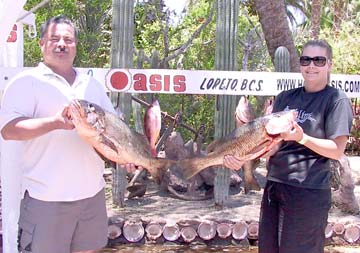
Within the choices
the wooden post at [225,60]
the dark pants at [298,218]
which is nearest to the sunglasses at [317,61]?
the dark pants at [298,218]

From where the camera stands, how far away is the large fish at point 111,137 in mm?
3094

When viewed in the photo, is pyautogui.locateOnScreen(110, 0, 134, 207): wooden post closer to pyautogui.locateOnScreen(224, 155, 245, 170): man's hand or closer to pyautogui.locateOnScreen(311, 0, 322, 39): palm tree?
pyautogui.locateOnScreen(224, 155, 245, 170): man's hand

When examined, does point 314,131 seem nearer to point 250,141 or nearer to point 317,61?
point 317,61

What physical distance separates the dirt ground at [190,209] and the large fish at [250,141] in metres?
2.96

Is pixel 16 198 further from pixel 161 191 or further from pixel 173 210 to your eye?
pixel 161 191

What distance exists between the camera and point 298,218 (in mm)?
3408

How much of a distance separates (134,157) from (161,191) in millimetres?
5449

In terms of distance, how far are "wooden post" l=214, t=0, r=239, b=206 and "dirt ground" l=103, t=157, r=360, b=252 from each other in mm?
307

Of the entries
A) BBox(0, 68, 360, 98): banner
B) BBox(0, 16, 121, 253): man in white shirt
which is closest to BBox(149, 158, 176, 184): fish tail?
BBox(0, 16, 121, 253): man in white shirt

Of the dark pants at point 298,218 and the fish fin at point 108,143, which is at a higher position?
the fish fin at point 108,143

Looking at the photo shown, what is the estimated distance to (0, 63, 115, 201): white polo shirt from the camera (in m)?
3.18

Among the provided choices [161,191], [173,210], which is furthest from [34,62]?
[173,210]

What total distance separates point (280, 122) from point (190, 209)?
4779 mm

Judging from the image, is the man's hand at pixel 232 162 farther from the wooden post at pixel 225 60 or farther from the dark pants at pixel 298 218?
the wooden post at pixel 225 60
